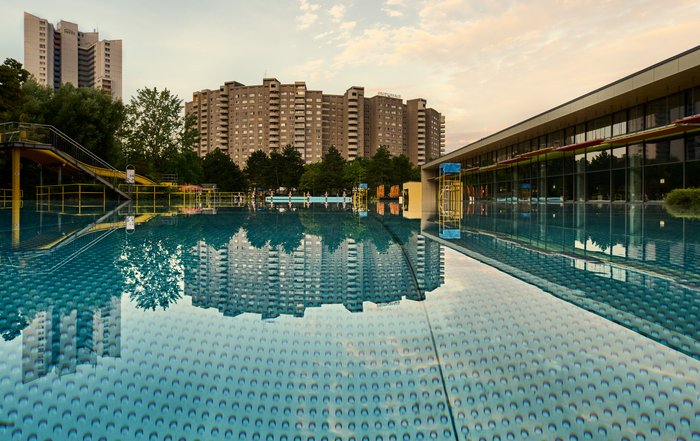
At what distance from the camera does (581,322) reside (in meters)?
3.75

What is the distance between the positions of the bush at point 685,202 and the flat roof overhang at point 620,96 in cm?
260

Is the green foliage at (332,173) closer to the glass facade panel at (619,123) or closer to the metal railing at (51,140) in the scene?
the metal railing at (51,140)

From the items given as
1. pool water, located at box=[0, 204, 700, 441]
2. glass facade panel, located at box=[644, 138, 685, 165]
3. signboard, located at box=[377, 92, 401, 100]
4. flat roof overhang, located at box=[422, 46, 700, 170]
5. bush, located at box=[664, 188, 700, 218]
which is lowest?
pool water, located at box=[0, 204, 700, 441]

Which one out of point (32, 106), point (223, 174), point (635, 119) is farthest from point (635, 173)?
point (223, 174)

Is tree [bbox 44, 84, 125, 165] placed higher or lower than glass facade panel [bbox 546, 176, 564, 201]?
higher

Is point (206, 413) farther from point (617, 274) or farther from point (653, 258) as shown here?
point (653, 258)

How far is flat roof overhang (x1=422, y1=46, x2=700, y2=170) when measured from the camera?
48.1ft

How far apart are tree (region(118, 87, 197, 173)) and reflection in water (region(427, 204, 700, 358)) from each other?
48.5 meters

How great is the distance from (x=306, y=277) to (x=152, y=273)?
2.24 meters

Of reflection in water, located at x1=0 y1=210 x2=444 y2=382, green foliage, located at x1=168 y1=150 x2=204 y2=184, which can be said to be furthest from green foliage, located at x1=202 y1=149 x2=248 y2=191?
reflection in water, located at x1=0 y1=210 x2=444 y2=382

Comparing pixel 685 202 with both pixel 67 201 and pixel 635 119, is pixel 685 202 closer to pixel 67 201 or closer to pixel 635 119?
pixel 635 119

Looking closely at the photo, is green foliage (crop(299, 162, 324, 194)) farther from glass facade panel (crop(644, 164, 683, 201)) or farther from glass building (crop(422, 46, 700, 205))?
glass facade panel (crop(644, 164, 683, 201))

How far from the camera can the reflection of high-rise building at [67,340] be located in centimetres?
283

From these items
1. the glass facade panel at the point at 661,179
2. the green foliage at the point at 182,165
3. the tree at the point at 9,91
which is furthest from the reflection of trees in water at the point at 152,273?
the green foliage at the point at 182,165
